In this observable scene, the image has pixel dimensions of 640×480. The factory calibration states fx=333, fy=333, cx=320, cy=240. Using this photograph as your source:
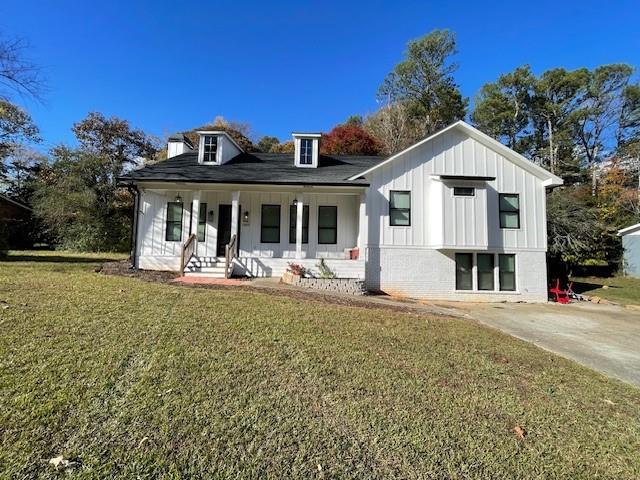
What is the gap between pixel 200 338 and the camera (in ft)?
14.9

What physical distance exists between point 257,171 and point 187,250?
13.5 feet

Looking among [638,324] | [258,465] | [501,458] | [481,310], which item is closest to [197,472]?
[258,465]

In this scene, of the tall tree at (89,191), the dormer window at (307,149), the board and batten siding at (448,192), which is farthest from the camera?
the tall tree at (89,191)

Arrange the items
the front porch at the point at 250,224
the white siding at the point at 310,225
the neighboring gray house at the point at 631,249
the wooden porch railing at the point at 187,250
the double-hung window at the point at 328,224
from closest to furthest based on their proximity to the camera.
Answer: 1. the wooden porch railing at the point at 187,250
2. the front porch at the point at 250,224
3. the white siding at the point at 310,225
4. the double-hung window at the point at 328,224
5. the neighboring gray house at the point at 631,249

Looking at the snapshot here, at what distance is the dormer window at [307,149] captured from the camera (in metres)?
14.3

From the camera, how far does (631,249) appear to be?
728 inches

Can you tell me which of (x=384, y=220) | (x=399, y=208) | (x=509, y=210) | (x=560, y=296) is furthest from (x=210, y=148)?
(x=560, y=296)

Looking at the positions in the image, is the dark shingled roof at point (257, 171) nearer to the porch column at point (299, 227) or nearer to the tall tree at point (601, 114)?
the porch column at point (299, 227)

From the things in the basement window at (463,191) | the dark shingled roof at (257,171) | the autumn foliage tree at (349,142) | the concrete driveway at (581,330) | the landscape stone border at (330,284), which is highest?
the autumn foliage tree at (349,142)

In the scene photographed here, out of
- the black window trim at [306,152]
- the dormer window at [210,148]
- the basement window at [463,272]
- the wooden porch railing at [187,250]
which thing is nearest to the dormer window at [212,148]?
the dormer window at [210,148]

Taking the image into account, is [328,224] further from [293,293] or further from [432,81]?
[432,81]

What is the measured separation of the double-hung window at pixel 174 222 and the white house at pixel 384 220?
0.04m

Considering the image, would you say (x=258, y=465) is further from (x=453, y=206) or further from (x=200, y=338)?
(x=453, y=206)

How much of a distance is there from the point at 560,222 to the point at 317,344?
1790 centimetres
